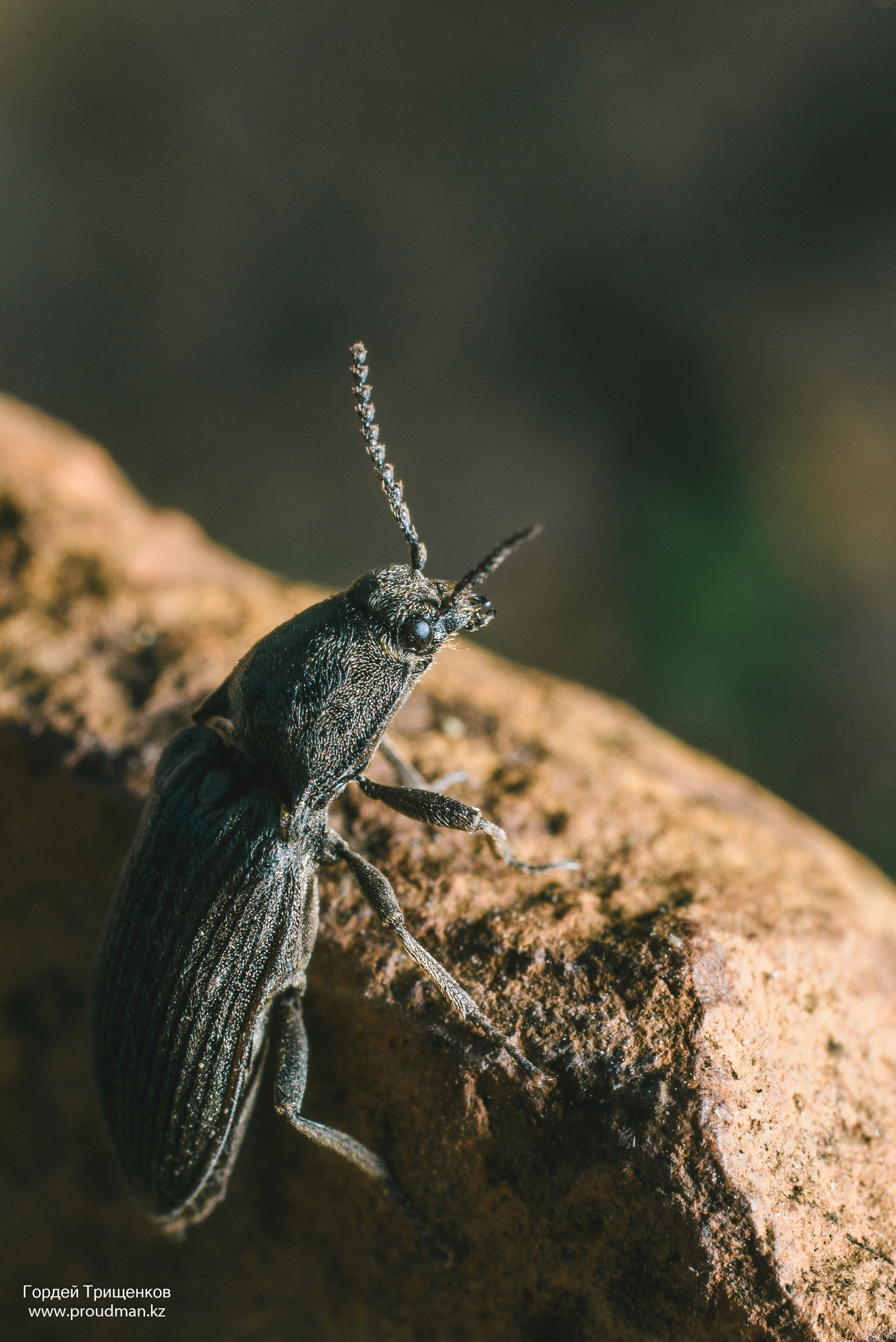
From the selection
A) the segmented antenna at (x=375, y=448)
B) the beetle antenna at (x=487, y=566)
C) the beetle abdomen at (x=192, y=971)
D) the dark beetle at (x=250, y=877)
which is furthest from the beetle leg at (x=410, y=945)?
the segmented antenna at (x=375, y=448)

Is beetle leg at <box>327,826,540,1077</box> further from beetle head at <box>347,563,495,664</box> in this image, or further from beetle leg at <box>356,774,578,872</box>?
beetle head at <box>347,563,495,664</box>

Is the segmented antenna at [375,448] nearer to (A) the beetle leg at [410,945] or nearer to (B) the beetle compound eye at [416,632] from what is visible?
(B) the beetle compound eye at [416,632]

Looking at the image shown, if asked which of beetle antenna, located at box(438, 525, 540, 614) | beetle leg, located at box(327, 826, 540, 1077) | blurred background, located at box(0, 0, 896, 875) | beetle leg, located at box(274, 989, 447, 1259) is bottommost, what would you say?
beetle leg, located at box(274, 989, 447, 1259)

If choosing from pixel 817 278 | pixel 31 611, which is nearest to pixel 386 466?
pixel 31 611

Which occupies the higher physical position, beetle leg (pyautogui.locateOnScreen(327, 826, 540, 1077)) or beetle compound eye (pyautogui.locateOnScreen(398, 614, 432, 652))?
beetle compound eye (pyautogui.locateOnScreen(398, 614, 432, 652))

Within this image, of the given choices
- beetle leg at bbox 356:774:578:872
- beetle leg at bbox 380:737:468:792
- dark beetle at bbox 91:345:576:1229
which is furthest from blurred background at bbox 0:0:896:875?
dark beetle at bbox 91:345:576:1229

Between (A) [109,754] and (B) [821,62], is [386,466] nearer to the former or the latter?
(A) [109,754]
